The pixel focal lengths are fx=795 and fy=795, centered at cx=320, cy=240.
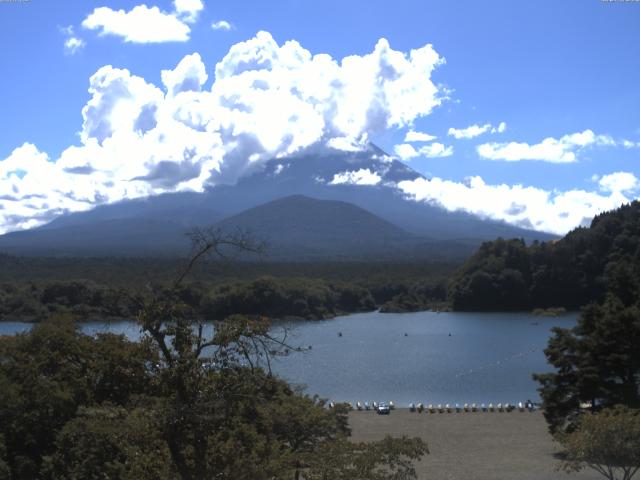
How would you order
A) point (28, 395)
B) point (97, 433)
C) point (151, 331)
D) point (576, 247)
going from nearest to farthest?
point (151, 331) → point (97, 433) → point (28, 395) → point (576, 247)

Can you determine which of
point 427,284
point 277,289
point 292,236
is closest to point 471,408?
point 277,289

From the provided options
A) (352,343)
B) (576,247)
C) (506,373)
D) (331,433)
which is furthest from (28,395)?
(576,247)

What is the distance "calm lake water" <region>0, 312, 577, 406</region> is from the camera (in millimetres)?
27828

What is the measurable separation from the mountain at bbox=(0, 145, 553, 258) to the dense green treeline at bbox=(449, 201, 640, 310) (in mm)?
46894

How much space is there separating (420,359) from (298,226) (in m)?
112

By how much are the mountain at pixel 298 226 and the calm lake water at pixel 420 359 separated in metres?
54.5

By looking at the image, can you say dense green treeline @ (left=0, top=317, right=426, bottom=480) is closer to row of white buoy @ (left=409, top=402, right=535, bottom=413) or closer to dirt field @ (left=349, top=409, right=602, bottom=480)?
dirt field @ (left=349, top=409, right=602, bottom=480)

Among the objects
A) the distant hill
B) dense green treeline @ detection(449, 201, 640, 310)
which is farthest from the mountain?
dense green treeline @ detection(449, 201, 640, 310)

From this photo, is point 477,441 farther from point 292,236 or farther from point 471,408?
point 292,236

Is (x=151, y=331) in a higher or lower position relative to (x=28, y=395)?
higher

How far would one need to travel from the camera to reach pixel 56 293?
51.9 metres

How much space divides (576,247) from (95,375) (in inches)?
2203

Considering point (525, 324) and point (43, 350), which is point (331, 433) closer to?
point (43, 350)

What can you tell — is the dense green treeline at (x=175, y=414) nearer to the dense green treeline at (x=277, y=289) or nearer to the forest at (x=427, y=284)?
the dense green treeline at (x=277, y=289)
